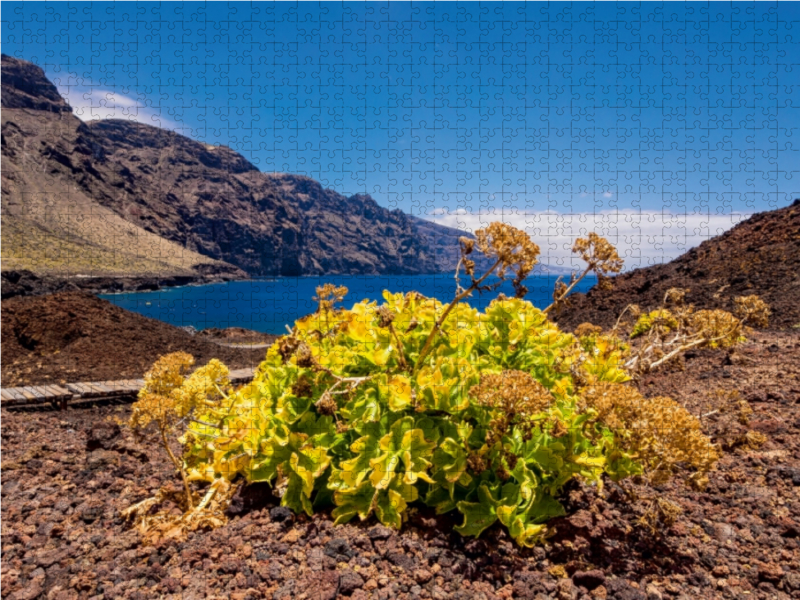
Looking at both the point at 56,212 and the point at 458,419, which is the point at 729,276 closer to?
the point at 458,419

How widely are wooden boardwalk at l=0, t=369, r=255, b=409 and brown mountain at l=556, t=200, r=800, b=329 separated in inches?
346

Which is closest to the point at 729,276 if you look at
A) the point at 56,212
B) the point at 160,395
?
the point at 160,395

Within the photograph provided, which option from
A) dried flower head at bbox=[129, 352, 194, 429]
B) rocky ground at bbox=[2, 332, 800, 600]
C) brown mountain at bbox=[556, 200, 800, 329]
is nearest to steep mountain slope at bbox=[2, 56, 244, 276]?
brown mountain at bbox=[556, 200, 800, 329]

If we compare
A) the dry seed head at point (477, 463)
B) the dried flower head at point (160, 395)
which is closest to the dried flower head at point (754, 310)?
the dry seed head at point (477, 463)

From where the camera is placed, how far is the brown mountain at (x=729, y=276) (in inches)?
416

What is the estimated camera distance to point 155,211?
125625 millimetres

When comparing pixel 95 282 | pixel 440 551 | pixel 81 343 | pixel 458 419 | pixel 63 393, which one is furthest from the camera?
pixel 95 282

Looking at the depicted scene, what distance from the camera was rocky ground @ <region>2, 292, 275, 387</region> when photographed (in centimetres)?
988

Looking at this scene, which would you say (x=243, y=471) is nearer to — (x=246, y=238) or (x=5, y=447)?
(x=5, y=447)

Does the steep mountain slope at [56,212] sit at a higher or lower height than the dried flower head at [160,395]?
higher

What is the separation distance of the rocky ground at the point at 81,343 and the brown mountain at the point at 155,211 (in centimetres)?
6123

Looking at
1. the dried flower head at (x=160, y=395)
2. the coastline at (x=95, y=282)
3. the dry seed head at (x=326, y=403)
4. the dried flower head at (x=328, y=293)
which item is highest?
the dried flower head at (x=328, y=293)

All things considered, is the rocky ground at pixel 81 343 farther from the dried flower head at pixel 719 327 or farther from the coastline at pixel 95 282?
the dried flower head at pixel 719 327

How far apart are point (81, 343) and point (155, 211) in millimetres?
127182
